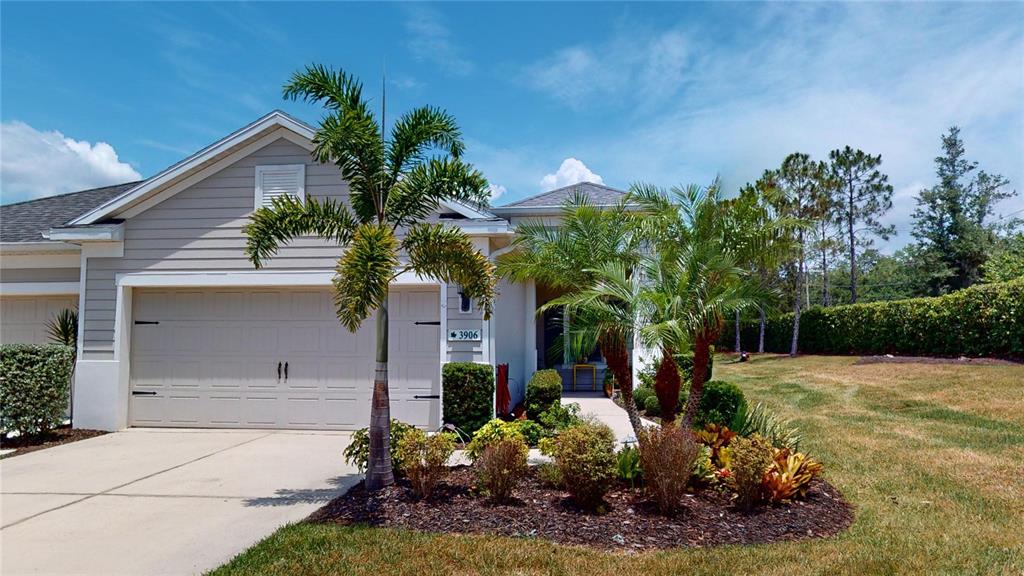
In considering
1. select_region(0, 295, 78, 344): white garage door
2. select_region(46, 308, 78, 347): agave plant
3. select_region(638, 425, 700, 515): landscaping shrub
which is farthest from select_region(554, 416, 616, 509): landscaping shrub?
select_region(0, 295, 78, 344): white garage door

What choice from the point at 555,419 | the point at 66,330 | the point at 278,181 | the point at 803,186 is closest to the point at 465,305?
the point at 555,419

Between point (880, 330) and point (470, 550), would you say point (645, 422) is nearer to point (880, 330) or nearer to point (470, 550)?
point (470, 550)

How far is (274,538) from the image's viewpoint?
496 centimetres

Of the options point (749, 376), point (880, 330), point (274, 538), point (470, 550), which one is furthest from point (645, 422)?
point (880, 330)

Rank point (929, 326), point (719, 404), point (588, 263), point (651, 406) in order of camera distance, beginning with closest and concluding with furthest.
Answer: point (588, 263), point (719, 404), point (651, 406), point (929, 326)

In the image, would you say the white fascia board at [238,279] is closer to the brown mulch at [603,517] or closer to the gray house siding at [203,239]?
the gray house siding at [203,239]

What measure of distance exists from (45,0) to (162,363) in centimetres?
584

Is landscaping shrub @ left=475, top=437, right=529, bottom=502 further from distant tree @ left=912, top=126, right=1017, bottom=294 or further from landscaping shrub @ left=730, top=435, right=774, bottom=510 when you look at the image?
distant tree @ left=912, top=126, right=1017, bottom=294

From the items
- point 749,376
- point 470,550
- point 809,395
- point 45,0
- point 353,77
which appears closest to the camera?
point 470,550

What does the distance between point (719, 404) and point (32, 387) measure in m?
10.5

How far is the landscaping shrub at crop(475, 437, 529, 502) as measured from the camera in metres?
5.72

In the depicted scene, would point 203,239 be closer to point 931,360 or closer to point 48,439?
point 48,439

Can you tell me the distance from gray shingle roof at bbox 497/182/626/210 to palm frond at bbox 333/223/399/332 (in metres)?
6.77

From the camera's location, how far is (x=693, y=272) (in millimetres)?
6711
